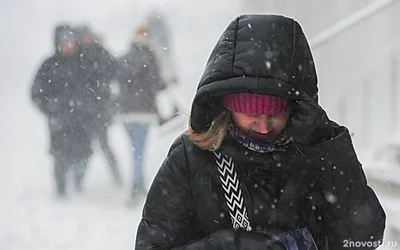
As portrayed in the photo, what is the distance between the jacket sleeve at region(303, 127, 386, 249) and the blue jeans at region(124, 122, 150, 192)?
5909mm

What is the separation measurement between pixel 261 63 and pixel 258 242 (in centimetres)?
46

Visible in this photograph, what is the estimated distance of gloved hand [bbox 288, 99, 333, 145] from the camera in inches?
79.8

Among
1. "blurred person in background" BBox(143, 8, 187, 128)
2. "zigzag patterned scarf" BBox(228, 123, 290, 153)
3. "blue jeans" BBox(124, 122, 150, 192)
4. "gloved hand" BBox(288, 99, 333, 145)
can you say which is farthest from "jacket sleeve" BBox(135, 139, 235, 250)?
"blue jeans" BBox(124, 122, 150, 192)

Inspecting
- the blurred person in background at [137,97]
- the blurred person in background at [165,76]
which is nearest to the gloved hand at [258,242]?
the blurred person in background at [165,76]

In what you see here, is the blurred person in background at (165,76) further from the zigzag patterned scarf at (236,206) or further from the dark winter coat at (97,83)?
the zigzag patterned scarf at (236,206)

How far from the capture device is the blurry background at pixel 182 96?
6.93 meters

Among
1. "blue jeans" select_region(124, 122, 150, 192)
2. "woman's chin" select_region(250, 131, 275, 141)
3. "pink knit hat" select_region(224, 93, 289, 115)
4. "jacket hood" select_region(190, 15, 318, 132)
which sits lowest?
"blue jeans" select_region(124, 122, 150, 192)

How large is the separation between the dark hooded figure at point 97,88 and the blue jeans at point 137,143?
40 centimetres

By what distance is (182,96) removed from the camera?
11.7 meters

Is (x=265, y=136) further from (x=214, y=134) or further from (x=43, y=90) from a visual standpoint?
(x=43, y=90)

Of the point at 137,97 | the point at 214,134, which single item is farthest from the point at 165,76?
the point at 214,134

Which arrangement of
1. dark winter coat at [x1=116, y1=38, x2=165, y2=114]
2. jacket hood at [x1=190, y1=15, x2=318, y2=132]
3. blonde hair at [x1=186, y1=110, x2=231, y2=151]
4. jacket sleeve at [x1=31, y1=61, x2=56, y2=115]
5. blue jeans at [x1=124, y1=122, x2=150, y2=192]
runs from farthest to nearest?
blue jeans at [x1=124, y1=122, x2=150, y2=192] < dark winter coat at [x1=116, y1=38, x2=165, y2=114] < jacket sleeve at [x1=31, y1=61, x2=56, y2=115] < blonde hair at [x1=186, y1=110, x2=231, y2=151] < jacket hood at [x1=190, y1=15, x2=318, y2=132]

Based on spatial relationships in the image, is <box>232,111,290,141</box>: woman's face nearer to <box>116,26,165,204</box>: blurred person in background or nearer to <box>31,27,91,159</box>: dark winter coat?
<box>31,27,91,159</box>: dark winter coat

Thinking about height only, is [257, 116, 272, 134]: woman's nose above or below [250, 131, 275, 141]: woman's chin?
above
